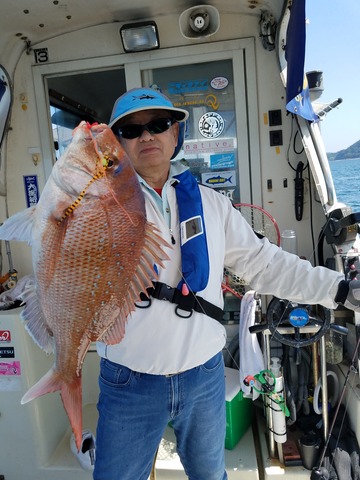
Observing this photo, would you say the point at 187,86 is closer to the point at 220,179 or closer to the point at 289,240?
the point at 220,179

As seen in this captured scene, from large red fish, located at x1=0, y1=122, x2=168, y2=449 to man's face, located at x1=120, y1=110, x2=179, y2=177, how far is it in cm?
44

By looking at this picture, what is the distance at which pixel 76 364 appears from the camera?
150 cm

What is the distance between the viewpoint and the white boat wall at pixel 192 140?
3.12m

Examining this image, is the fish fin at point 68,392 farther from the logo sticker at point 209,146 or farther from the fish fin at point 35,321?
the logo sticker at point 209,146

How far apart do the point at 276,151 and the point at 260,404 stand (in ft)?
8.36

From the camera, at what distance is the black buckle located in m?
1.76

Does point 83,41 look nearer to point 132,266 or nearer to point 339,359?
point 132,266

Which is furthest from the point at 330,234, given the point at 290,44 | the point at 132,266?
the point at 132,266

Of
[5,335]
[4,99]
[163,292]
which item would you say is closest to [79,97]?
[4,99]

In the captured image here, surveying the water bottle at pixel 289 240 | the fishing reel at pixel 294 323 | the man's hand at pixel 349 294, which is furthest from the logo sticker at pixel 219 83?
the man's hand at pixel 349 294

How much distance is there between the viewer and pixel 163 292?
177 cm

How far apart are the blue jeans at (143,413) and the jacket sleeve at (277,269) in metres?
0.56

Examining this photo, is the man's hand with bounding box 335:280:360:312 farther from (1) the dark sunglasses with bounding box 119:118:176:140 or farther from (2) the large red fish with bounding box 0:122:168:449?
(1) the dark sunglasses with bounding box 119:118:176:140

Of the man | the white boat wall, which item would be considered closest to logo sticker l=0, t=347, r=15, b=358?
the white boat wall
